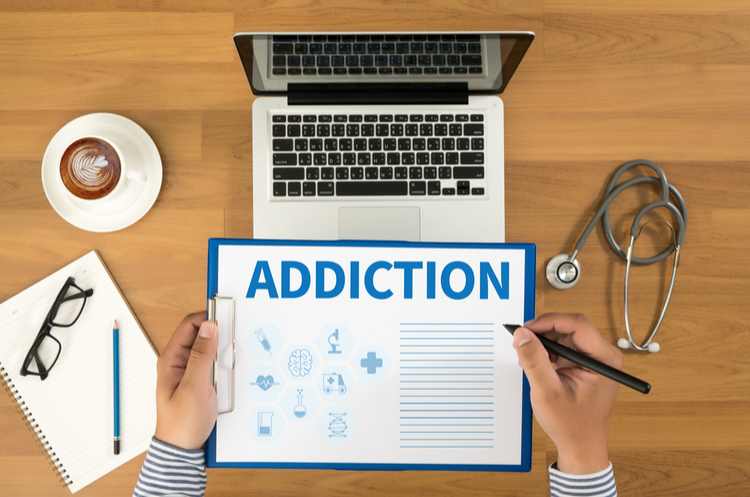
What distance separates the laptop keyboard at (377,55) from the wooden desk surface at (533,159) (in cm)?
10

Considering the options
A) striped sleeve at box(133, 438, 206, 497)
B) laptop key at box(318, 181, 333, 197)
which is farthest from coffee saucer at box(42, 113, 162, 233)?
striped sleeve at box(133, 438, 206, 497)

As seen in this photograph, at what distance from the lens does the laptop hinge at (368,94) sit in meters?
0.80

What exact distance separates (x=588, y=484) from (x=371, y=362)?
1.18ft

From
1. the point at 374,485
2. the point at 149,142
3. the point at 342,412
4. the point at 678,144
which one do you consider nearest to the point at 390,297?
A: the point at 342,412

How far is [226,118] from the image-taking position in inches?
33.2

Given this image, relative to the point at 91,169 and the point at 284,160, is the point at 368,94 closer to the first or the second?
the point at 284,160

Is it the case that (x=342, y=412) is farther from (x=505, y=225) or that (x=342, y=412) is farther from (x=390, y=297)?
(x=505, y=225)

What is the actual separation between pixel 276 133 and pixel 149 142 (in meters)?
0.24

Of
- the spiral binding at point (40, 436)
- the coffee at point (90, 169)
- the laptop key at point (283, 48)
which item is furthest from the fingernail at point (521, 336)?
the spiral binding at point (40, 436)

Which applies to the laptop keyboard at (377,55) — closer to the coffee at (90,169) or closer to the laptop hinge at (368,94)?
the laptop hinge at (368,94)

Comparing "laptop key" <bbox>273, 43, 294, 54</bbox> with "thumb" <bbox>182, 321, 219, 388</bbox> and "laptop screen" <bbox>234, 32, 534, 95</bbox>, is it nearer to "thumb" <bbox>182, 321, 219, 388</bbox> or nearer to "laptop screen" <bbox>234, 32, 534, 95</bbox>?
"laptop screen" <bbox>234, 32, 534, 95</bbox>

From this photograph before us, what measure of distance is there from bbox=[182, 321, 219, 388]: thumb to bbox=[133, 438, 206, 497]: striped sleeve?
4.6 inches

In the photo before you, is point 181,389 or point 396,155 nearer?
point 181,389

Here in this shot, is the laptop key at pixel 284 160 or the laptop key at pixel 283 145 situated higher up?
the laptop key at pixel 283 145
